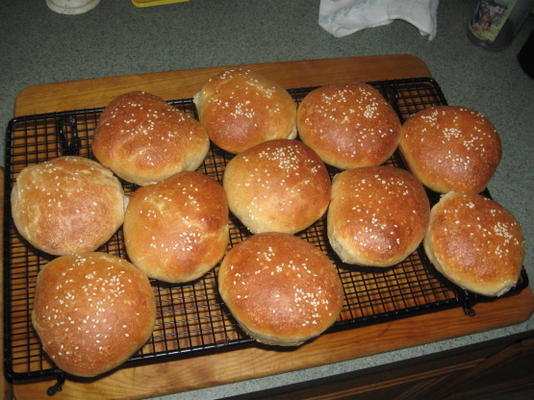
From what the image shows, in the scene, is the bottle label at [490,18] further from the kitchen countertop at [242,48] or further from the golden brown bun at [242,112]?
the golden brown bun at [242,112]

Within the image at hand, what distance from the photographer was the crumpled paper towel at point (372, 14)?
7.75 ft

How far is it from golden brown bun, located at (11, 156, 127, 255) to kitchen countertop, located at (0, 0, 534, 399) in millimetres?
638

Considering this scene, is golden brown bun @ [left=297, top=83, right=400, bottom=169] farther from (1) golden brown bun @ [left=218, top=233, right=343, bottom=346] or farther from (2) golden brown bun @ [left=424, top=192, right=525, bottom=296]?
(1) golden brown bun @ [left=218, top=233, right=343, bottom=346]

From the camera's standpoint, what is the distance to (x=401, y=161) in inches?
74.4

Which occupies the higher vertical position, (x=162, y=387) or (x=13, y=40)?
(x=13, y=40)

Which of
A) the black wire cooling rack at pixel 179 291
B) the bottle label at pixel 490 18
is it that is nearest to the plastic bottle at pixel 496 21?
the bottle label at pixel 490 18

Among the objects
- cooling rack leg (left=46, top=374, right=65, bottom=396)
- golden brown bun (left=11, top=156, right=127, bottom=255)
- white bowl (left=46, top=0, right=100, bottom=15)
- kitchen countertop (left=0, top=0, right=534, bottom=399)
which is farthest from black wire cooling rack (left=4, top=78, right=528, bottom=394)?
white bowl (left=46, top=0, right=100, bottom=15)

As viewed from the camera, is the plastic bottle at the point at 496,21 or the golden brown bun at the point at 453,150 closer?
the golden brown bun at the point at 453,150

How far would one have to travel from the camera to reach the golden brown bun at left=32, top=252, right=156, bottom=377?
1.23 meters

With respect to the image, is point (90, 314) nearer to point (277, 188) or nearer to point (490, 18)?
point (277, 188)

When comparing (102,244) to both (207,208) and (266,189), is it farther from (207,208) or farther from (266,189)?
(266,189)

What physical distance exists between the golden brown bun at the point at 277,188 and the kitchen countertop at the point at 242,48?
83 cm

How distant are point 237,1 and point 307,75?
0.72 m

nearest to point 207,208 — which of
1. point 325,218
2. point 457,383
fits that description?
point 325,218
